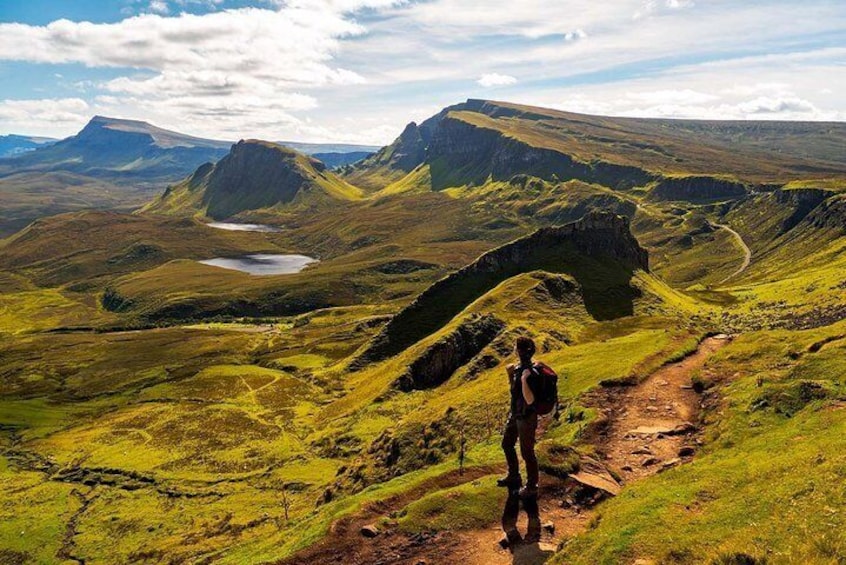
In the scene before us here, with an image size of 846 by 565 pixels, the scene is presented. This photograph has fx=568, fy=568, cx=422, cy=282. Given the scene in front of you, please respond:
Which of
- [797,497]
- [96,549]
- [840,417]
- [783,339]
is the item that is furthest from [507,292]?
[797,497]

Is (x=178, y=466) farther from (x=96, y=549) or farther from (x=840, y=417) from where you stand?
(x=840, y=417)

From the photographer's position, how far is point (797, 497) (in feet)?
63.6

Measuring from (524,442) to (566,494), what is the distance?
290 inches

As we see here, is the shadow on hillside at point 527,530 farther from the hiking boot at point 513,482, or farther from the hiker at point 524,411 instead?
the hiker at point 524,411

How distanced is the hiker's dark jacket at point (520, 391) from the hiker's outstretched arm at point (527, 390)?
0.10m

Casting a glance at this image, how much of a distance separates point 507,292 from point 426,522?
308 feet

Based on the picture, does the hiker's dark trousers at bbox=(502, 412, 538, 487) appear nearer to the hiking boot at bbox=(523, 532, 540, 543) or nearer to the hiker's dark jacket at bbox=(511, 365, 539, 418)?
the hiker's dark jacket at bbox=(511, 365, 539, 418)

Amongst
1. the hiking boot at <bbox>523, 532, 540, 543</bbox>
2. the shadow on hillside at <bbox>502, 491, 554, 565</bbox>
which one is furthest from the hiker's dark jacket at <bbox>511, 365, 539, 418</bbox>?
the hiking boot at <bbox>523, 532, 540, 543</bbox>

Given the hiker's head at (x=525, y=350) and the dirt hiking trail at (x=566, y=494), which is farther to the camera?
the dirt hiking trail at (x=566, y=494)

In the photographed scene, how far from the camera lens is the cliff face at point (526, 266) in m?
133

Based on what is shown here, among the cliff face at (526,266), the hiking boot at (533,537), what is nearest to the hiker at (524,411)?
the hiking boot at (533,537)

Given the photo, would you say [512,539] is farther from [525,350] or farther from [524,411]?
[525,350]

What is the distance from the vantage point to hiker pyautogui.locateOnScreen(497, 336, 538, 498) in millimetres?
20281

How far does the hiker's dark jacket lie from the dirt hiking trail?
538 cm
